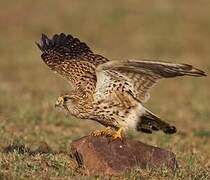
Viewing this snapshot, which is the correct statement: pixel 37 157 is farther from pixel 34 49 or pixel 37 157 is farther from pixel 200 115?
pixel 34 49

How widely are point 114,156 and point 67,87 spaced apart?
30.3 ft

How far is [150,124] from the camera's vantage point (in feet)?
26.7

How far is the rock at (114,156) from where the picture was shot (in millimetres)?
7418

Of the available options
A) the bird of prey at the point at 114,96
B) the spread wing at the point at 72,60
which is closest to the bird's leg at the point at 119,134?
the bird of prey at the point at 114,96

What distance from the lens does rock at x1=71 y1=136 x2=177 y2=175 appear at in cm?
742

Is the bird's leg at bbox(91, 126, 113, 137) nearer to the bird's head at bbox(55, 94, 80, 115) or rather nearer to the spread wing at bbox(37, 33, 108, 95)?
the bird's head at bbox(55, 94, 80, 115)

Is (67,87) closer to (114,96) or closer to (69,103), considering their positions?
(69,103)

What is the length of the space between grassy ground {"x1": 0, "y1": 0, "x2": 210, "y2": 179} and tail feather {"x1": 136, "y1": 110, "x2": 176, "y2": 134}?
46 centimetres

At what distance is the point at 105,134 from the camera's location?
8.05m

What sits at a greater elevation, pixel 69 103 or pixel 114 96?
pixel 114 96

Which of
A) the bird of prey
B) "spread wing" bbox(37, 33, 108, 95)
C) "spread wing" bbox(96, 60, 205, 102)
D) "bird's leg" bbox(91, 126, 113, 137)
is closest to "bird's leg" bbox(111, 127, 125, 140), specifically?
the bird of prey

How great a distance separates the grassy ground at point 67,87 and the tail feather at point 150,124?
1.51 ft

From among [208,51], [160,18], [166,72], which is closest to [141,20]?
[160,18]

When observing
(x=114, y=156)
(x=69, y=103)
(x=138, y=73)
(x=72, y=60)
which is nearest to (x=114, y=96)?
(x=138, y=73)
